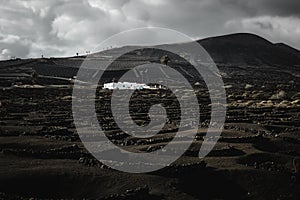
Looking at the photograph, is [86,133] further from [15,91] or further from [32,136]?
[15,91]

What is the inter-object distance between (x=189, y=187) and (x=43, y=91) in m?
106

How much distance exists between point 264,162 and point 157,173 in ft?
34.4

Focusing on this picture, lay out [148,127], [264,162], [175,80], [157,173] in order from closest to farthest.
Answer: [157,173], [264,162], [148,127], [175,80]

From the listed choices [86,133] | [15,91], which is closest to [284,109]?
[86,133]

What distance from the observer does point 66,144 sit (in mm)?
45844

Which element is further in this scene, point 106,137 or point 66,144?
point 106,137

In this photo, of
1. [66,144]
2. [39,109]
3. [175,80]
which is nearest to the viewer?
[66,144]

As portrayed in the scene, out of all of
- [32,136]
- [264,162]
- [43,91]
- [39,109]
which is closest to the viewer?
[264,162]

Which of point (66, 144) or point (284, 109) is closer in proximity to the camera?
point (66, 144)

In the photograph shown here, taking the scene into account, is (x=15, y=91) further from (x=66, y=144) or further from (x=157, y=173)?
(x=157, y=173)

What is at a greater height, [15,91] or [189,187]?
[15,91]

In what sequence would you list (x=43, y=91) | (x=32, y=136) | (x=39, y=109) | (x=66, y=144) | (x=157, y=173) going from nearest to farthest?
(x=157, y=173) → (x=66, y=144) → (x=32, y=136) → (x=39, y=109) → (x=43, y=91)

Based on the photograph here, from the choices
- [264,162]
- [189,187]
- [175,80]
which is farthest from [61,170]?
[175,80]

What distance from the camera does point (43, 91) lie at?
433ft
